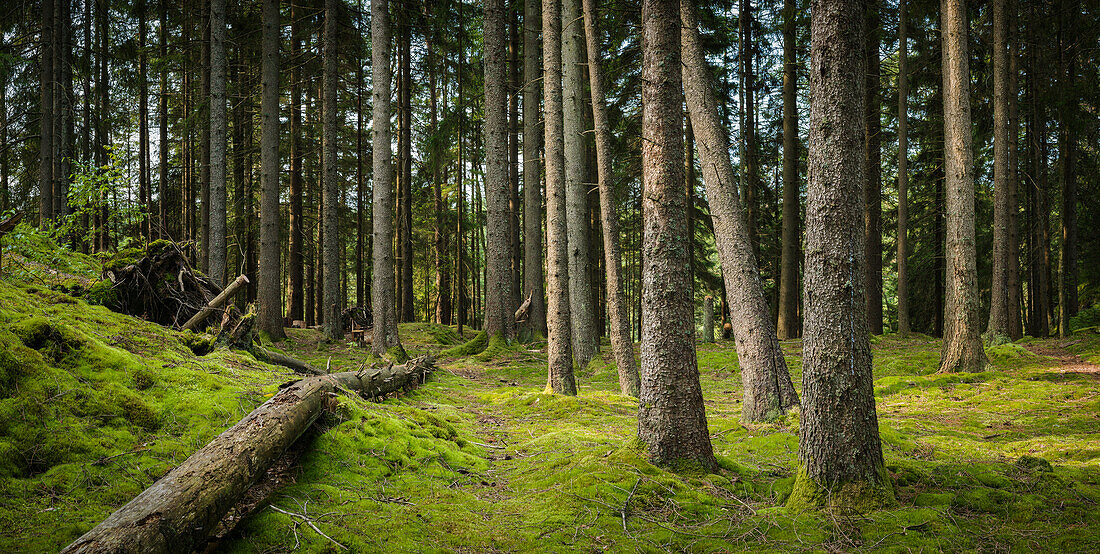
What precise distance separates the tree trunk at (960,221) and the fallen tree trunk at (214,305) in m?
11.6

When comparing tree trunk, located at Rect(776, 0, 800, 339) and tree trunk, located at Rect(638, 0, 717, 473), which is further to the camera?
tree trunk, located at Rect(776, 0, 800, 339)

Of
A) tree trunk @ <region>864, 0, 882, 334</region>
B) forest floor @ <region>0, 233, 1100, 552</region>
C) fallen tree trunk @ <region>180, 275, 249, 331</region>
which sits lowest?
forest floor @ <region>0, 233, 1100, 552</region>

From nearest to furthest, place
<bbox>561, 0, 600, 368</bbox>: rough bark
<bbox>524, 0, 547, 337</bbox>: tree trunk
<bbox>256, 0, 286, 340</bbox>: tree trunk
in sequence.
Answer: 1. <bbox>561, 0, 600, 368</bbox>: rough bark
2. <bbox>256, 0, 286, 340</bbox>: tree trunk
3. <bbox>524, 0, 547, 337</bbox>: tree trunk

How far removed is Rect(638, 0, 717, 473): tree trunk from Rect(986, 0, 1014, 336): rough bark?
35.9 feet

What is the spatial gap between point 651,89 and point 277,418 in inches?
164

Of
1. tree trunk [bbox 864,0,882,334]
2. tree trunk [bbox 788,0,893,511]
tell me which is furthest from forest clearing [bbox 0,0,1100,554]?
tree trunk [bbox 864,0,882,334]

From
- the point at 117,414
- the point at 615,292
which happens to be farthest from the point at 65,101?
the point at 615,292

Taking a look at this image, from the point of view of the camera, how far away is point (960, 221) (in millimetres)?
9328

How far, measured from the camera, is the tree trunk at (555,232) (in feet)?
27.3

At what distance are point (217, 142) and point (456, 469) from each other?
39.5 ft

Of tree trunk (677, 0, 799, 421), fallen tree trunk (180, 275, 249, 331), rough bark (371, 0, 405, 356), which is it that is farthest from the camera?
rough bark (371, 0, 405, 356)

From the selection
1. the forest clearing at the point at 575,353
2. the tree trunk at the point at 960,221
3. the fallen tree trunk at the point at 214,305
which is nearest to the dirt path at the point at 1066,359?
the forest clearing at the point at 575,353

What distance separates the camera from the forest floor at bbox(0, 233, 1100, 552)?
342cm

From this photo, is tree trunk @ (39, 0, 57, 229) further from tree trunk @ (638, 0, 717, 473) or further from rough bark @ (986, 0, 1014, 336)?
rough bark @ (986, 0, 1014, 336)
